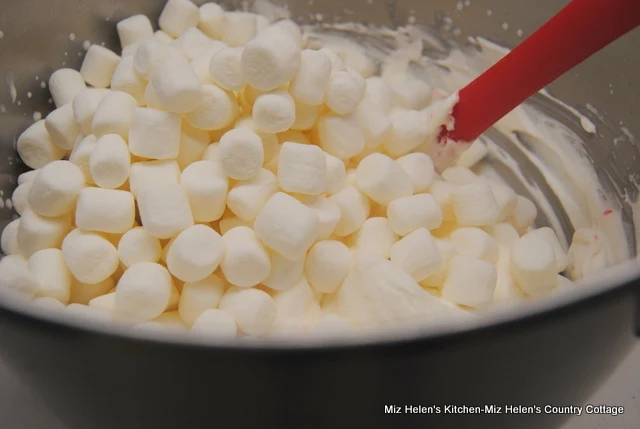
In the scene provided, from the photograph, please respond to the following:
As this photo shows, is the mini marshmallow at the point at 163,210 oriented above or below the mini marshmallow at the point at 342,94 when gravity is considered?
below

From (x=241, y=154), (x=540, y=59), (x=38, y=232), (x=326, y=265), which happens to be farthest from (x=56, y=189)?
(x=540, y=59)

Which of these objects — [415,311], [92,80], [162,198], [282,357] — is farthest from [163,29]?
[282,357]

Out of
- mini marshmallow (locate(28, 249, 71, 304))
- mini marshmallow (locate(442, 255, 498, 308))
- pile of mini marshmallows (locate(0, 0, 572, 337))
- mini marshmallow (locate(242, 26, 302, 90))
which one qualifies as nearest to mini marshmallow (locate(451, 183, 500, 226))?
pile of mini marshmallows (locate(0, 0, 572, 337))

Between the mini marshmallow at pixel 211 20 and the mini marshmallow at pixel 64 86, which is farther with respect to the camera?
the mini marshmallow at pixel 211 20

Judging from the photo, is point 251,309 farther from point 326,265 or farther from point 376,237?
point 376,237

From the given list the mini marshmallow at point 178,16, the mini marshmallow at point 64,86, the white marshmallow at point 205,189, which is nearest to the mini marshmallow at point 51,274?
the white marshmallow at point 205,189

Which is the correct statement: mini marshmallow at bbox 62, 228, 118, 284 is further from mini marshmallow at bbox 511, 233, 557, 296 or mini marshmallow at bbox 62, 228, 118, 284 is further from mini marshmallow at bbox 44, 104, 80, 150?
mini marshmallow at bbox 511, 233, 557, 296

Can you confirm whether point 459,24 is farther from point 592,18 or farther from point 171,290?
point 171,290

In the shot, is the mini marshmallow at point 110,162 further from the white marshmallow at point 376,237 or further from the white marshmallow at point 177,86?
the white marshmallow at point 376,237
